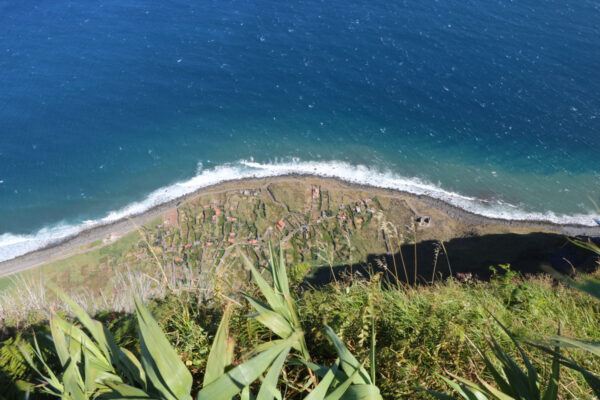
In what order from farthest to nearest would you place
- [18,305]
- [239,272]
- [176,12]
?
1. [176,12]
2. [239,272]
3. [18,305]

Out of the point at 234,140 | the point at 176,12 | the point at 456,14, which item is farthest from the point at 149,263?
the point at 456,14

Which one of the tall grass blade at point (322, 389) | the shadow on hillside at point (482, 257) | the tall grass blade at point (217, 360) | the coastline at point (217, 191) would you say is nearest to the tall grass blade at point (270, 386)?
the tall grass blade at point (322, 389)

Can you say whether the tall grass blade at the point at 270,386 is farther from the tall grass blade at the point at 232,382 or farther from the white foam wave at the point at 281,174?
the white foam wave at the point at 281,174

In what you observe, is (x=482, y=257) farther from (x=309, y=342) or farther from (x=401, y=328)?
(x=309, y=342)

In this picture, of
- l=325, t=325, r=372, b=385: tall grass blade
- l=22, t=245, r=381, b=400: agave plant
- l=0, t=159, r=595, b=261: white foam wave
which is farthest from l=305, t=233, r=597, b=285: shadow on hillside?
l=325, t=325, r=372, b=385: tall grass blade

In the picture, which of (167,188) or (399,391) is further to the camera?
(167,188)

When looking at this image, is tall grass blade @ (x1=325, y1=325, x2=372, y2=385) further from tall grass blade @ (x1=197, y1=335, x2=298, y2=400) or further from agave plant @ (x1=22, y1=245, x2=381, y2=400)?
tall grass blade @ (x1=197, y1=335, x2=298, y2=400)

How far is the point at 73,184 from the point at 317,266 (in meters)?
11.6

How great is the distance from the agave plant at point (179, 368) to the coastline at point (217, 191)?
13.5m

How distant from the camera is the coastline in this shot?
1482 cm

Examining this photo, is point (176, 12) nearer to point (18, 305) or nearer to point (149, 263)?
point (149, 263)

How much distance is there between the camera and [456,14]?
2598 centimetres

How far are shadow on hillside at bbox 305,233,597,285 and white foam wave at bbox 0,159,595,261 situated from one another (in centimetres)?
180

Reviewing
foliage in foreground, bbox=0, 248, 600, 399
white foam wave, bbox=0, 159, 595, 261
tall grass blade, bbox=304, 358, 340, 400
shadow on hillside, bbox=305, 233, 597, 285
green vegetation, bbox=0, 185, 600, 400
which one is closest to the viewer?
tall grass blade, bbox=304, 358, 340, 400
